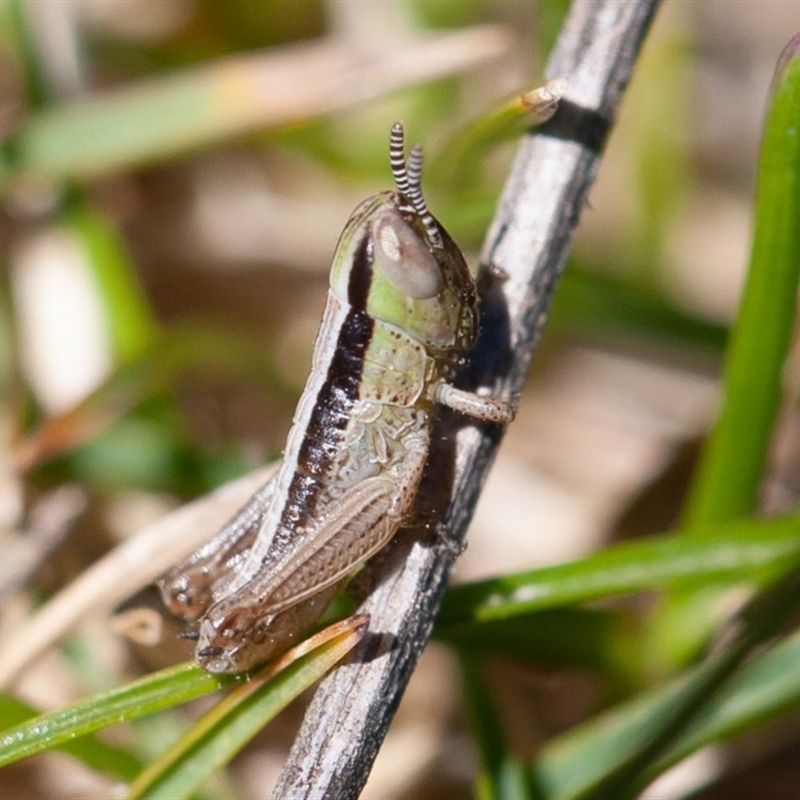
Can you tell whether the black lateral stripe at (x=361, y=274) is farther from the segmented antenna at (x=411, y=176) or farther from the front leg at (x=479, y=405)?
the front leg at (x=479, y=405)

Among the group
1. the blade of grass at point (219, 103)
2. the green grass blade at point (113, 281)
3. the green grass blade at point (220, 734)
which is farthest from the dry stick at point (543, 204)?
the green grass blade at point (113, 281)

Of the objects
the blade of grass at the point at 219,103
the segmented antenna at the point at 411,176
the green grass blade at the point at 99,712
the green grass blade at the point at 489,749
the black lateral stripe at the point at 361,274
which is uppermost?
the blade of grass at the point at 219,103

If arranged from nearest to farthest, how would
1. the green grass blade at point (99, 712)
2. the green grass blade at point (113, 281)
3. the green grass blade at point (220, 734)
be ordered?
1. the green grass blade at point (99, 712)
2. the green grass blade at point (220, 734)
3. the green grass blade at point (113, 281)

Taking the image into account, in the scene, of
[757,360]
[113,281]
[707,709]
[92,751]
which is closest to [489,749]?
[707,709]

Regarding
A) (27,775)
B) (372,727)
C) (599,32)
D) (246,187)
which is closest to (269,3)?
(246,187)

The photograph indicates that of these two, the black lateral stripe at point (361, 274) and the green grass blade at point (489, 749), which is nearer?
the green grass blade at point (489, 749)

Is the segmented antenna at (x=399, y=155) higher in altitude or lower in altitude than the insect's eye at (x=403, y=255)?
higher

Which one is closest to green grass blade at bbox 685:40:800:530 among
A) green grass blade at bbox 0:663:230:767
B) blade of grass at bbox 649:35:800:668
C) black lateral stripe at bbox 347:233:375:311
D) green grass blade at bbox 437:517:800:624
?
blade of grass at bbox 649:35:800:668

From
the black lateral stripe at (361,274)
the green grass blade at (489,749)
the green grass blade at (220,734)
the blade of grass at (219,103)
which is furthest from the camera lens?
the blade of grass at (219,103)
